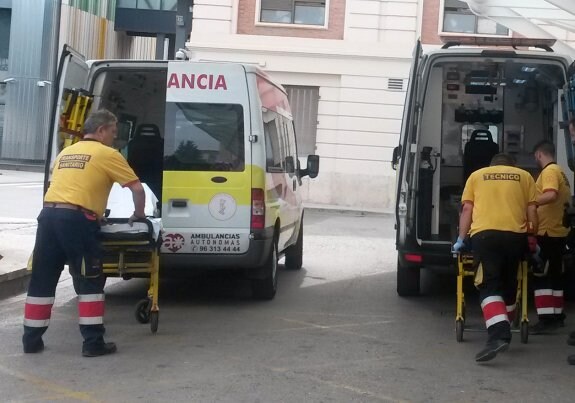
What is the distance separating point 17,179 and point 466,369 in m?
26.7

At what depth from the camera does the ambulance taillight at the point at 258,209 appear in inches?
379

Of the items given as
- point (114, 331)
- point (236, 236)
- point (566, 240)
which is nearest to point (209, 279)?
point (236, 236)

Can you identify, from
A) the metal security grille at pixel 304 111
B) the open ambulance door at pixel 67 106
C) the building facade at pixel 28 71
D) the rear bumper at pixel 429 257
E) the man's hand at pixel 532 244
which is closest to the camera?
the man's hand at pixel 532 244

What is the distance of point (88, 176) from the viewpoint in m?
7.59

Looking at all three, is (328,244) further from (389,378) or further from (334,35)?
(334,35)

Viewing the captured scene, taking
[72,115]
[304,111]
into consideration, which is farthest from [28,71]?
[72,115]

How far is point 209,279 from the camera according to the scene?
12148 mm

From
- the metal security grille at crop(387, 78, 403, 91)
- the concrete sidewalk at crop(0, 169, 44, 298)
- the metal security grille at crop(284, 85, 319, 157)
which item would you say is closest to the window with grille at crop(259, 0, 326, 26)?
the metal security grille at crop(284, 85, 319, 157)

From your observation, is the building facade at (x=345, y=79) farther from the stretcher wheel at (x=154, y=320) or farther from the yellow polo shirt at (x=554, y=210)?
the stretcher wheel at (x=154, y=320)

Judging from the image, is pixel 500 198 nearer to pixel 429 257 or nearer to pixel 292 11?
pixel 429 257

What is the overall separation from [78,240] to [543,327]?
4224mm

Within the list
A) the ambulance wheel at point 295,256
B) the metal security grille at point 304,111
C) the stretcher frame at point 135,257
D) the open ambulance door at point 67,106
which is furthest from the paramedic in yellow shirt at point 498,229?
the metal security grille at point 304,111

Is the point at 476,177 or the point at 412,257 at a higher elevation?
the point at 476,177

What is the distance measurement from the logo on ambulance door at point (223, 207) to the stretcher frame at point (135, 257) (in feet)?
3.93
